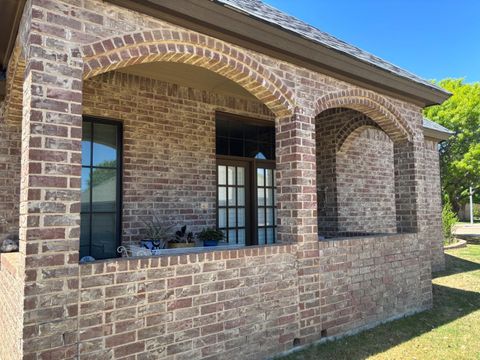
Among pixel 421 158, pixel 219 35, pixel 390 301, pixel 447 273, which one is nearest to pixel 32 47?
pixel 219 35

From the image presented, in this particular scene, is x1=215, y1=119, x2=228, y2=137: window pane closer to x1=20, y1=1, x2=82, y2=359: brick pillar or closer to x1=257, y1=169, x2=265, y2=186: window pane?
x1=257, y1=169, x2=265, y2=186: window pane

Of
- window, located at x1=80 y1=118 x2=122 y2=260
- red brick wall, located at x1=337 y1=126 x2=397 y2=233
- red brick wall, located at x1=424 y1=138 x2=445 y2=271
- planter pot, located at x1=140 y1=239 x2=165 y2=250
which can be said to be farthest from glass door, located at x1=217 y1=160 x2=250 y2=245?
red brick wall, located at x1=424 y1=138 x2=445 y2=271

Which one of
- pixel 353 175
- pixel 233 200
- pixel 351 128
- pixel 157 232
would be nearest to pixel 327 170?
pixel 353 175

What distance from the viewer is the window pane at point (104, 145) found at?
554cm

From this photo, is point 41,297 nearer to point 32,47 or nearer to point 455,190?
point 32,47

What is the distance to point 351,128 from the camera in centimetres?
777

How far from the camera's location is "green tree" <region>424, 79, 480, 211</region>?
61.1ft

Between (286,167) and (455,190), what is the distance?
18.0 meters

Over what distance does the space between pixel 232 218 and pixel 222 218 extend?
0.27 meters

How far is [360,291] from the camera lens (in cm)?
540

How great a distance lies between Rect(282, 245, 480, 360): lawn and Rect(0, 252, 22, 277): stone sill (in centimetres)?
280

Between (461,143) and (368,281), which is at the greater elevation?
(461,143)

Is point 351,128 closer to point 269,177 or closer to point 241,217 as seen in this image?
point 269,177

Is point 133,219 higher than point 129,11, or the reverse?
point 129,11
